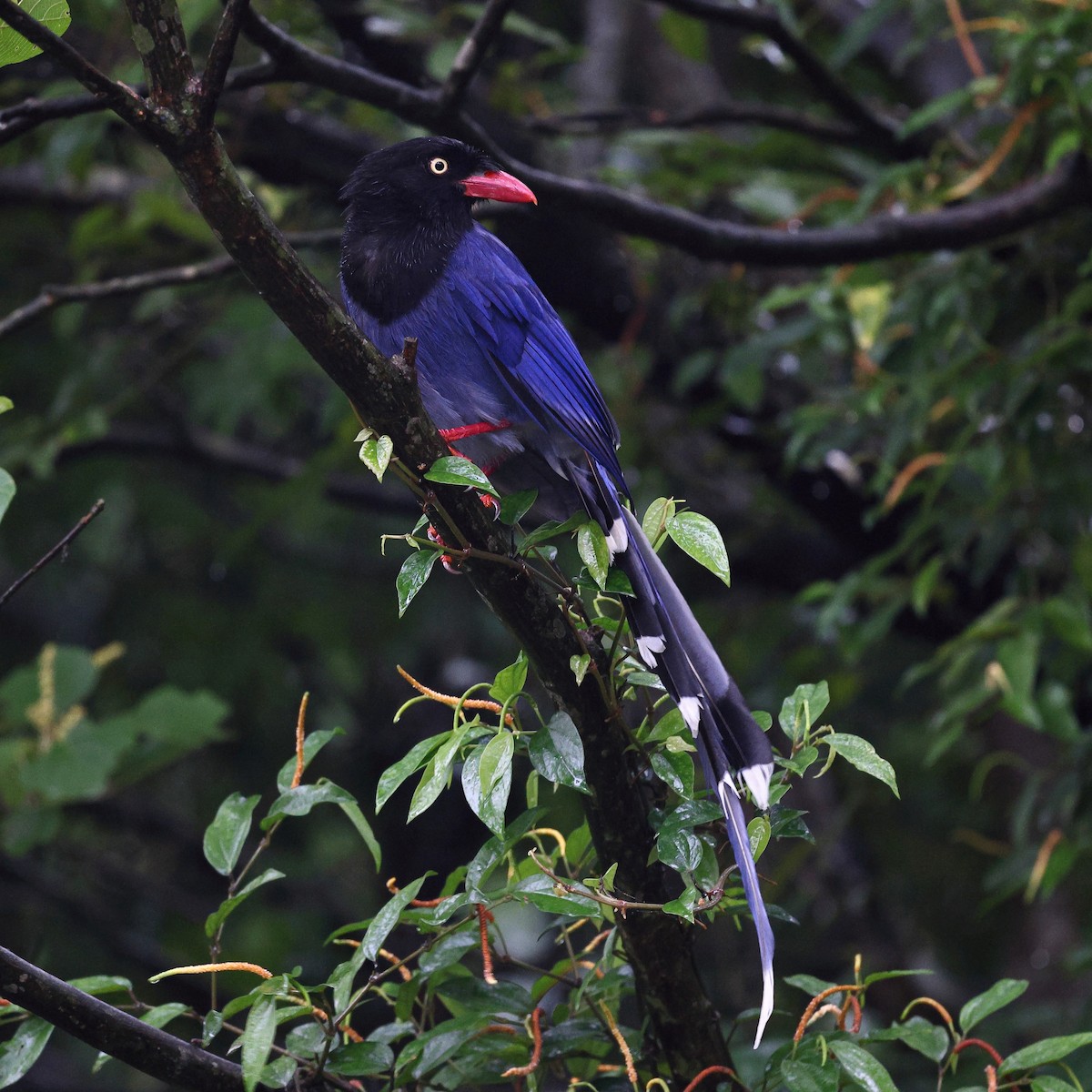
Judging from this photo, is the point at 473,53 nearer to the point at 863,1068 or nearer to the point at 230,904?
the point at 230,904

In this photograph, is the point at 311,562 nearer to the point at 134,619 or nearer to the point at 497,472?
the point at 134,619

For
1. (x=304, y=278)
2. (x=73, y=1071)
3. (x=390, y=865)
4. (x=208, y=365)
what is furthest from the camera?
(x=390, y=865)

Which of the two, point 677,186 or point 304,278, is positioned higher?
point 304,278

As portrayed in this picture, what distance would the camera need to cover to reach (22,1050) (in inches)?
70.1

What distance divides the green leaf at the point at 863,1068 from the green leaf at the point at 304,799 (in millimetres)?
778

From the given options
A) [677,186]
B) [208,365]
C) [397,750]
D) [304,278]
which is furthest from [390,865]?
[304,278]

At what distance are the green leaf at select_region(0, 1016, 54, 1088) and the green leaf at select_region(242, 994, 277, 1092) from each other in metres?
0.36

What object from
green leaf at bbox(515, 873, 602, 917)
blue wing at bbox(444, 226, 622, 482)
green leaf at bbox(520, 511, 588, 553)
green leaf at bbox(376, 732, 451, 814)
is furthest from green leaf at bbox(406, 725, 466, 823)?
blue wing at bbox(444, 226, 622, 482)

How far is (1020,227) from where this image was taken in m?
3.51

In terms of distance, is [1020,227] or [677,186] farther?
[677,186]

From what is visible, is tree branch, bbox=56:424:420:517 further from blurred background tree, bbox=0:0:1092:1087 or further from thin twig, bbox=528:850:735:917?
thin twig, bbox=528:850:735:917

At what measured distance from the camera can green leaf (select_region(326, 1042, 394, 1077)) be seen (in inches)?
71.7

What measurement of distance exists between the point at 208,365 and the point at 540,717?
175 inches

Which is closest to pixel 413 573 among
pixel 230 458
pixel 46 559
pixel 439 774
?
pixel 439 774
